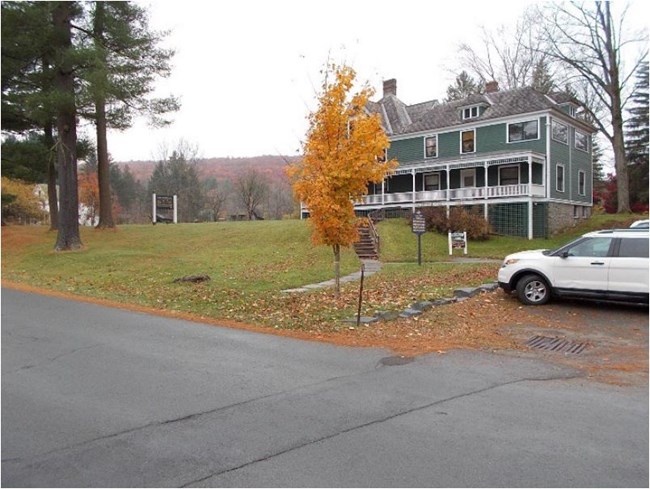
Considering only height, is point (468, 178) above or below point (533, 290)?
above

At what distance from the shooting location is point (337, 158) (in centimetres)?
1033

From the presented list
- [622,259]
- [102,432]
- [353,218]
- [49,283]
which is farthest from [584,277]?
[49,283]

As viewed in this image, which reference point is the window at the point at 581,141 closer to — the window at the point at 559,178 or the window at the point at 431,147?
the window at the point at 559,178

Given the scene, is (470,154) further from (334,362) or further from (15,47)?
(334,362)

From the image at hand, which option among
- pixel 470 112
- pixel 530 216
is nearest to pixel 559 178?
pixel 530 216

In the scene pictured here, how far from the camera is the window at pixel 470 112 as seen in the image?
3306 centimetres

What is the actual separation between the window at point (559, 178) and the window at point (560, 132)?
5.82ft

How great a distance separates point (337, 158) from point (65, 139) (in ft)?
64.0

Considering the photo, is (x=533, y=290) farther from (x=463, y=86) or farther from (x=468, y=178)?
(x=463, y=86)

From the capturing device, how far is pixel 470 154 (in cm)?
3247

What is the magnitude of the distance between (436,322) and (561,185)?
27192 mm

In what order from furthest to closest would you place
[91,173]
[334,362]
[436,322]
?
1. [91,173]
2. [436,322]
3. [334,362]

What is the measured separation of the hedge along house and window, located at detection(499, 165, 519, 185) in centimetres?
6

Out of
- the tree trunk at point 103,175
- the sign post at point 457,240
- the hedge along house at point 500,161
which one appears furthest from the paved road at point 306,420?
the tree trunk at point 103,175
